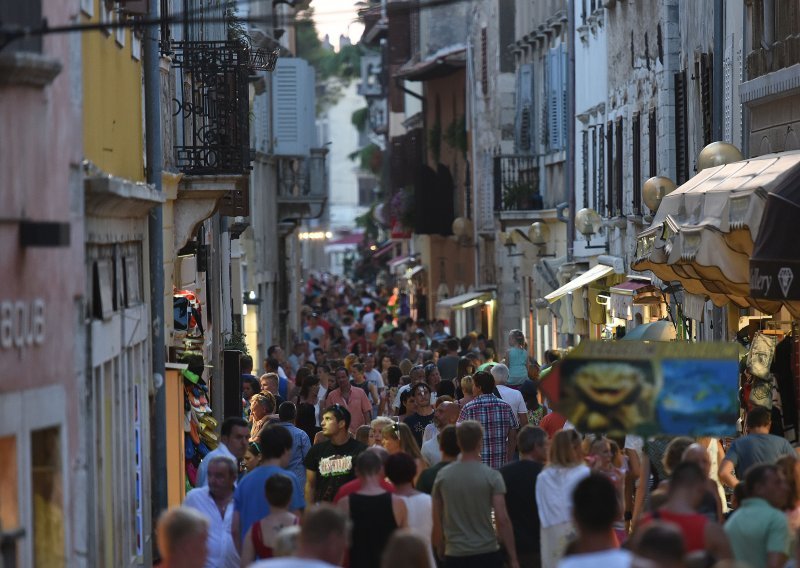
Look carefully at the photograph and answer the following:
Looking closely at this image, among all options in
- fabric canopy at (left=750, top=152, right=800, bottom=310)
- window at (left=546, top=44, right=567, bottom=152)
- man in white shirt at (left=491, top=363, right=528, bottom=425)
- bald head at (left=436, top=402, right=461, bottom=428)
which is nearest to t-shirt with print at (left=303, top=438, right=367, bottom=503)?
bald head at (left=436, top=402, right=461, bottom=428)

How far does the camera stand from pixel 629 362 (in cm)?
1117

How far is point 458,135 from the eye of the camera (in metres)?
51.7

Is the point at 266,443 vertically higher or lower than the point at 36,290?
lower

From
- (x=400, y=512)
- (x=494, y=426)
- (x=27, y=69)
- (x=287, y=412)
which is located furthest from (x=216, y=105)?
(x=27, y=69)

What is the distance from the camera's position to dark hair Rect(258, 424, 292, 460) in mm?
12844

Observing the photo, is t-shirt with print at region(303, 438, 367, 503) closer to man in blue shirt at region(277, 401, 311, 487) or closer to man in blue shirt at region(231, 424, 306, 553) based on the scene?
man in blue shirt at region(277, 401, 311, 487)

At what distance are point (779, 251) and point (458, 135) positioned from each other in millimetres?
36058

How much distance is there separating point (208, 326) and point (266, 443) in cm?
1186

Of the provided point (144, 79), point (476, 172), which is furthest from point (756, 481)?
point (476, 172)

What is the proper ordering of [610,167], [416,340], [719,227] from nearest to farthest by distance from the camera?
[719,227] → [610,167] → [416,340]

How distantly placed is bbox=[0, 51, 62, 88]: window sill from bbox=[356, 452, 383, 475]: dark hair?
119 inches

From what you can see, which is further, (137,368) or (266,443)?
(137,368)

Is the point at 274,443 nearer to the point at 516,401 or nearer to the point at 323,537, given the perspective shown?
the point at 323,537

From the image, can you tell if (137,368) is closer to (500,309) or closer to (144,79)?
(144,79)
